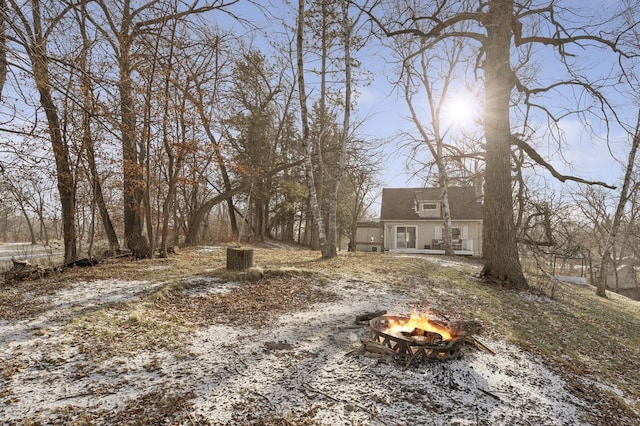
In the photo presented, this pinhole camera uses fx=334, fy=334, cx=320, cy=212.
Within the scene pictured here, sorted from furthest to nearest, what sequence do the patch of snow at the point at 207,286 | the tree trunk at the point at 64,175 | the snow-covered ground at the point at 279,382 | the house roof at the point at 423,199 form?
1. the house roof at the point at 423,199
2. the tree trunk at the point at 64,175
3. the patch of snow at the point at 207,286
4. the snow-covered ground at the point at 279,382

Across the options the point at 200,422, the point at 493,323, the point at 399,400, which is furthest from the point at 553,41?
the point at 200,422

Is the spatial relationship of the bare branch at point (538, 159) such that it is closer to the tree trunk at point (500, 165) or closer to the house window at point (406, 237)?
the tree trunk at point (500, 165)

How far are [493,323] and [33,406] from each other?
584cm

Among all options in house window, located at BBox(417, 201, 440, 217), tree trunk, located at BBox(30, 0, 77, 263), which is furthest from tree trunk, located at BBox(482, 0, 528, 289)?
house window, located at BBox(417, 201, 440, 217)

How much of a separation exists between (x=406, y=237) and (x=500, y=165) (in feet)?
51.8

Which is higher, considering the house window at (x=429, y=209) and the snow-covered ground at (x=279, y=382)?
the house window at (x=429, y=209)

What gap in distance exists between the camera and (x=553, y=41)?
334 inches

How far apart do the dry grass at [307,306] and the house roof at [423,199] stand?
13684 mm

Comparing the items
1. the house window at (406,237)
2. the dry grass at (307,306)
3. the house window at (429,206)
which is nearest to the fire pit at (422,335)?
the dry grass at (307,306)

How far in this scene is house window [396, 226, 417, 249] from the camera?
23625mm

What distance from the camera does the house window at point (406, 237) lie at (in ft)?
77.5

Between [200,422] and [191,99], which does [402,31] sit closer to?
[191,99]

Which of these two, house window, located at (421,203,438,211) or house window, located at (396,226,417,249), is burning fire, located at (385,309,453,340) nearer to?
house window, located at (396,226,417,249)

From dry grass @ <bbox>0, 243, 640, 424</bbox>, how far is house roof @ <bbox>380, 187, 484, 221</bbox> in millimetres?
13684
